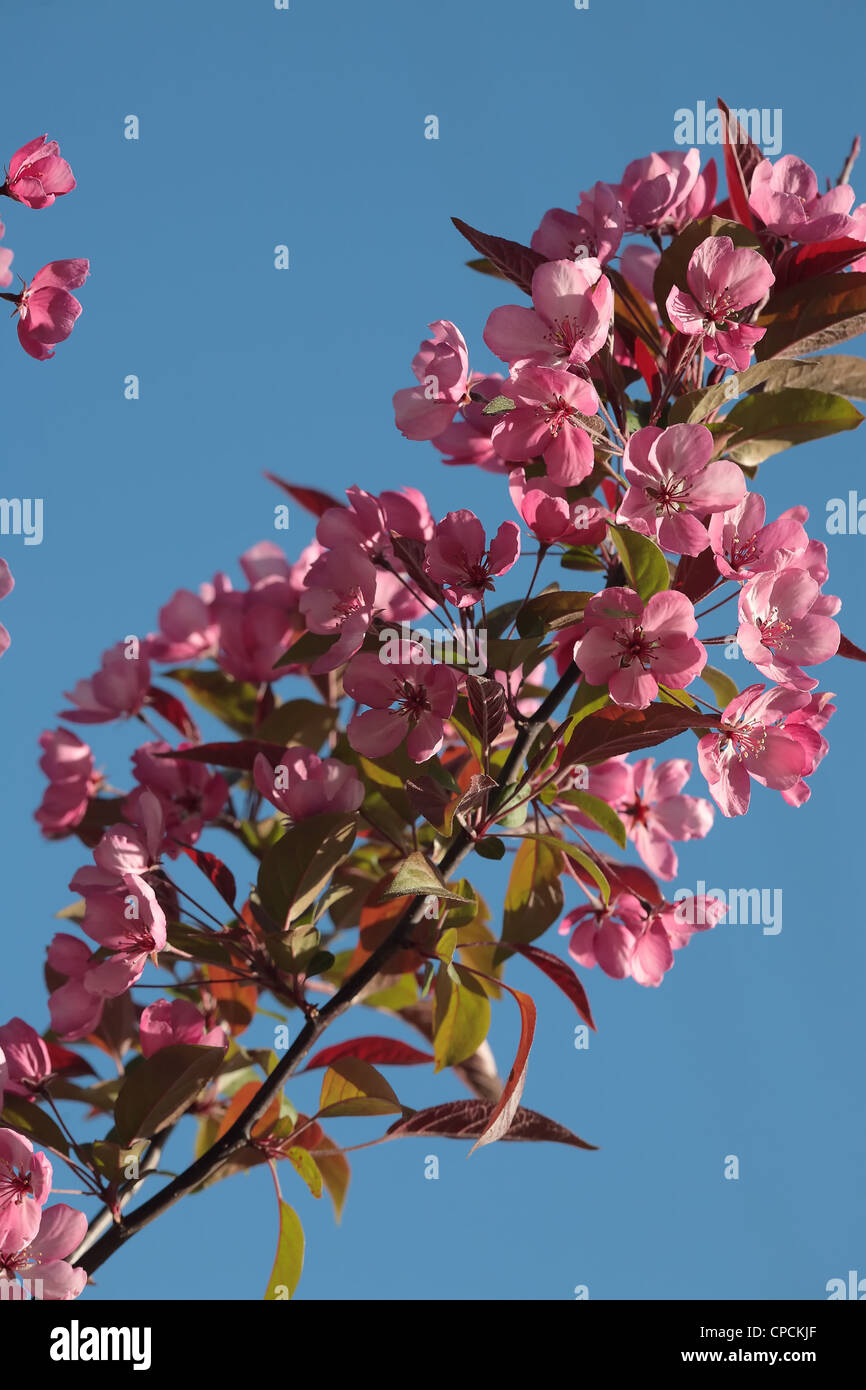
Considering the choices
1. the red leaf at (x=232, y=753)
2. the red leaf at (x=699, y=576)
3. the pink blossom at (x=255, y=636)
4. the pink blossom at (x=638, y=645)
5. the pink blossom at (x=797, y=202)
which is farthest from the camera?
the pink blossom at (x=255, y=636)

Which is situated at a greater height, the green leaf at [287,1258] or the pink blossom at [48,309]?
the pink blossom at [48,309]

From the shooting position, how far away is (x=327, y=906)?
1.37m

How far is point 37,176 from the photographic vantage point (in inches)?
45.7

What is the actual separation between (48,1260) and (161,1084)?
21 centimetres

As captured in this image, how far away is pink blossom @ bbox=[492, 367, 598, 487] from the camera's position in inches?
41.8

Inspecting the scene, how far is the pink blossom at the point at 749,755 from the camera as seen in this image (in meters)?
1.10

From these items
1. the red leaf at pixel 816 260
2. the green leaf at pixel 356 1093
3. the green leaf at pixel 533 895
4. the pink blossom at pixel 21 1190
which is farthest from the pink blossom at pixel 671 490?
the pink blossom at pixel 21 1190

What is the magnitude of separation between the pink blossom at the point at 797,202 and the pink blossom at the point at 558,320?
0.26 m

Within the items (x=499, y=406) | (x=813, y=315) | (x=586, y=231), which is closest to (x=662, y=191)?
(x=586, y=231)

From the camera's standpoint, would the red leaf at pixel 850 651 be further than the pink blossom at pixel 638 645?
Yes

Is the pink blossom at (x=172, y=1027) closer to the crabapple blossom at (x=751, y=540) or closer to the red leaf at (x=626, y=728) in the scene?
the red leaf at (x=626, y=728)

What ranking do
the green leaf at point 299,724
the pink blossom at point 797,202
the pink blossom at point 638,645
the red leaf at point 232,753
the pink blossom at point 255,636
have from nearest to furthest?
the pink blossom at point 638,645, the pink blossom at point 797,202, the red leaf at point 232,753, the green leaf at point 299,724, the pink blossom at point 255,636
